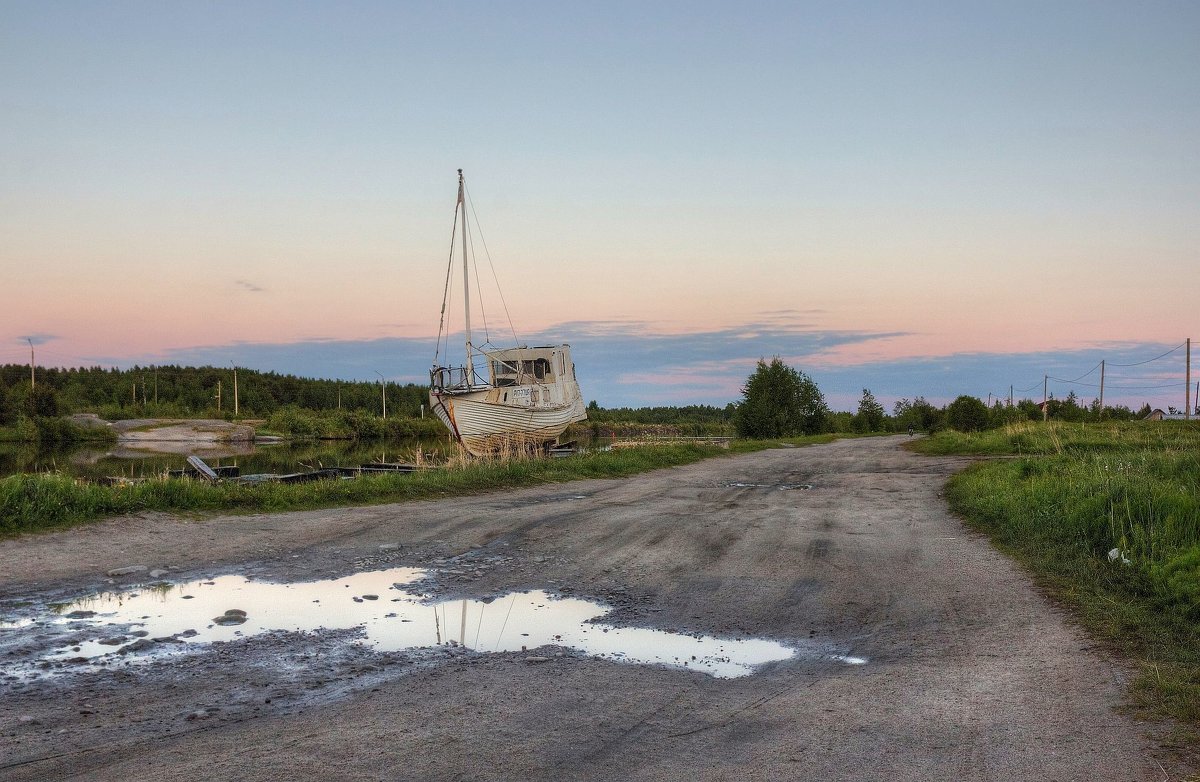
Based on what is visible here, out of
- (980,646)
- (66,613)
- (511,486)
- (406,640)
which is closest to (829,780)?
(980,646)

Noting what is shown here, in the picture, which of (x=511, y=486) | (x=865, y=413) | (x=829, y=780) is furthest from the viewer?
(x=865, y=413)

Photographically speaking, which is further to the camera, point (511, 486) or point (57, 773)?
point (511, 486)

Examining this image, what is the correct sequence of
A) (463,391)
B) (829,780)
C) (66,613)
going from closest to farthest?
(829,780), (66,613), (463,391)

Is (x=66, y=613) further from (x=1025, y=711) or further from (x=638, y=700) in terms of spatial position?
(x=1025, y=711)

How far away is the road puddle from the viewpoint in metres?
5.65

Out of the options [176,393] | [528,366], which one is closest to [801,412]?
[528,366]

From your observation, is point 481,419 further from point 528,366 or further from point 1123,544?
point 1123,544

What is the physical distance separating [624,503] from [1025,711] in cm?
924

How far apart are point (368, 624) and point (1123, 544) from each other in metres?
7.42

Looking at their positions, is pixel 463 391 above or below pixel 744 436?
above

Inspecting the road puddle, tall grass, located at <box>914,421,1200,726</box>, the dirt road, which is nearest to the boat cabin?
tall grass, located at <box>914,421,1200,726</box>

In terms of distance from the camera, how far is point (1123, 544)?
823 cm

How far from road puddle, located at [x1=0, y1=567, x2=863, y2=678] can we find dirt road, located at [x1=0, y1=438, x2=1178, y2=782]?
0.20m

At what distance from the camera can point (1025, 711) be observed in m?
4.55
